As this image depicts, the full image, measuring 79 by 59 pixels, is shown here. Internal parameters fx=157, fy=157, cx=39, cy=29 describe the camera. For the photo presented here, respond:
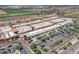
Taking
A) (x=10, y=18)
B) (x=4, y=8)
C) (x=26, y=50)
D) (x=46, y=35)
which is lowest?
(x=26, y=50)

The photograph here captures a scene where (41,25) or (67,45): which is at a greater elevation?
(41,25)

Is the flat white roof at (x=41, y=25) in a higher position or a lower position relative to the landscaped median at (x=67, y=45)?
higher

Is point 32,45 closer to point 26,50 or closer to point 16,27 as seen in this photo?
point 26,50

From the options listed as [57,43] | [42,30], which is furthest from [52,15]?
[57,43]

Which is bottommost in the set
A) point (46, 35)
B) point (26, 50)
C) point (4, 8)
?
point (26, 50)

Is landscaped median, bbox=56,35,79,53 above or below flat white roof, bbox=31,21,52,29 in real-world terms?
below
